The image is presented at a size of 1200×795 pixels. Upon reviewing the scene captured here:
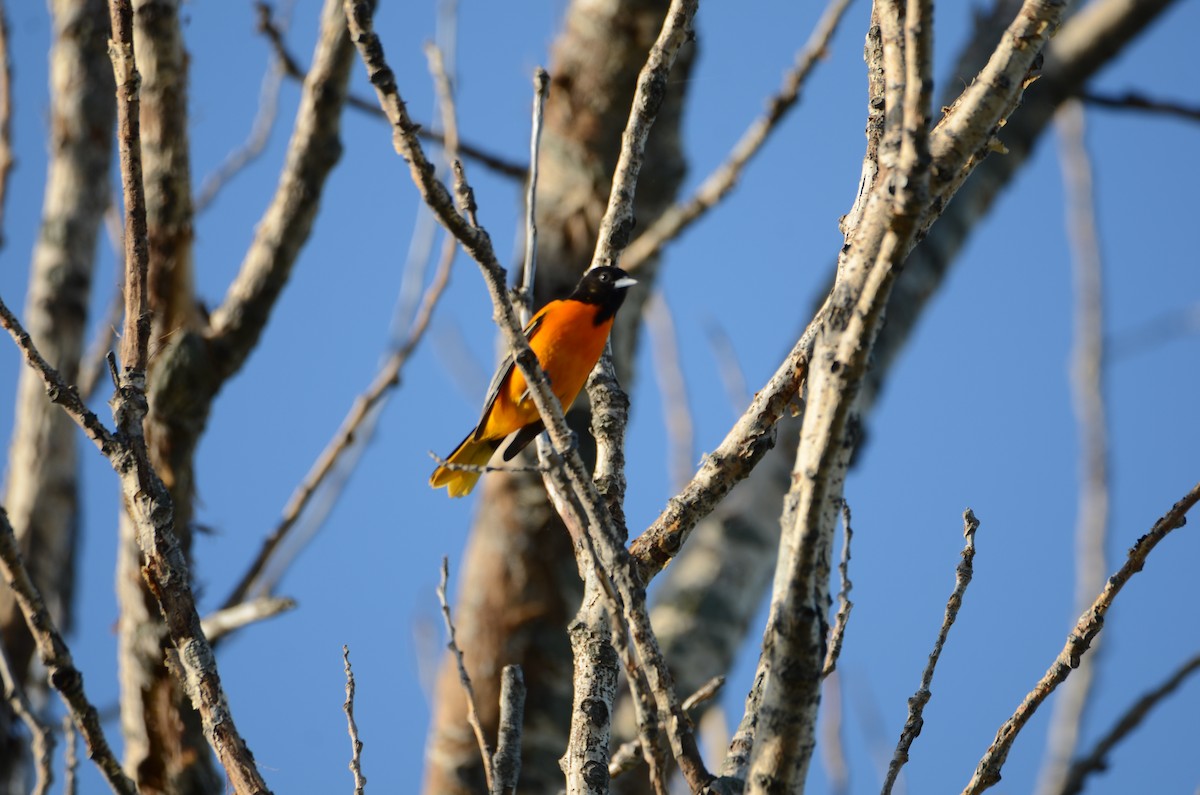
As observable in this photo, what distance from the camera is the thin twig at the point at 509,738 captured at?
229 cm

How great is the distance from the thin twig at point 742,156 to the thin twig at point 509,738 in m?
3.24

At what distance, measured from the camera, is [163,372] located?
4.04 meters

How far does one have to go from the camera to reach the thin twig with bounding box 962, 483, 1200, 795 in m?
2.14

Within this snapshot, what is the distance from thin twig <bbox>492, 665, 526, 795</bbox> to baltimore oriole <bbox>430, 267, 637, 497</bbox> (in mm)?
2599

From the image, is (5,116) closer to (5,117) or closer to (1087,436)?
(5,117)

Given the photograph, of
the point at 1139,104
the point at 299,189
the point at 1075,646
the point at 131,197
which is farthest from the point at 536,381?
the point at 1139,104

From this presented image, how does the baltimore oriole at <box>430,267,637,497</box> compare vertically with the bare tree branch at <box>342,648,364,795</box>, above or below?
above

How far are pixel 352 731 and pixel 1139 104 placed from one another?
626 cm

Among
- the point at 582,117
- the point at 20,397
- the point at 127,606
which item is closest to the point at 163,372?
the point at 127,606

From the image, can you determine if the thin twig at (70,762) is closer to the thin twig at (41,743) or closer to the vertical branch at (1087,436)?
the thin twig at (41,743)

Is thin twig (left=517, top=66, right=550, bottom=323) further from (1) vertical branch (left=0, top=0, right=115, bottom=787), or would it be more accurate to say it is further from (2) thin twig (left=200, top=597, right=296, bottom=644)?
(1) vertical branch (left=0, top=0, right=115, bottom=787)

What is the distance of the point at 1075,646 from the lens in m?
2.23

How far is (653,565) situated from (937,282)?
16.0ft

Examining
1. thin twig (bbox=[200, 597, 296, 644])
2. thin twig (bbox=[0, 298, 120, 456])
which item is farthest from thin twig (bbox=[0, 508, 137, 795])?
thin twig (bbox=[200, 597, 296, 644])
